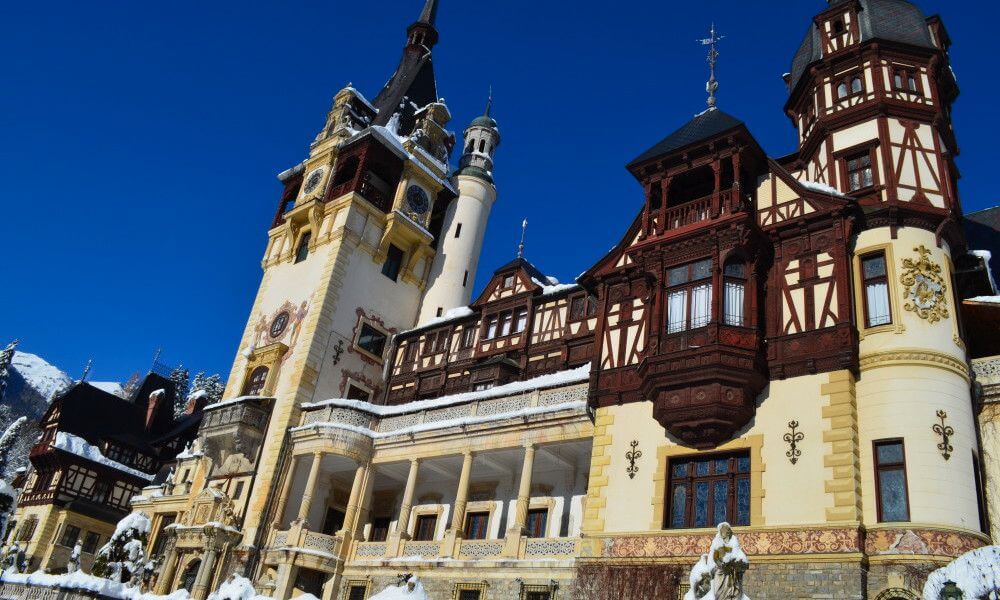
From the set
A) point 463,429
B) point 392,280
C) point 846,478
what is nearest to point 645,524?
point 846,478

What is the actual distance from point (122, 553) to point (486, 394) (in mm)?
15910

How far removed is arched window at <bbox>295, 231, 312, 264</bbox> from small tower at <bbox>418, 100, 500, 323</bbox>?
729 centimetres

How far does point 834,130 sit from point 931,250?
655cm

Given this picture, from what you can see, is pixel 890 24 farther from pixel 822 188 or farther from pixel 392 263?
pixel 392 263

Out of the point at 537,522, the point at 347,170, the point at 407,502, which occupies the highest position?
the point at 347,170

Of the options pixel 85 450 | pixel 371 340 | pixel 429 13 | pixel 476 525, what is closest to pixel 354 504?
pixel 476 525

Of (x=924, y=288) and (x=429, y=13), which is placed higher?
(x=429, y=13)

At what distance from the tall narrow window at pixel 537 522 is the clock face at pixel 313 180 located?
80.3 feet

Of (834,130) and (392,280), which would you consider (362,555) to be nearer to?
(392,280)

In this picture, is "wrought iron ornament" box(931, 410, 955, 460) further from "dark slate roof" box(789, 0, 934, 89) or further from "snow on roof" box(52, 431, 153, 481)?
"snow on roof" box(52, 431, 153, 481)

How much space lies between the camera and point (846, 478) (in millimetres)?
19984

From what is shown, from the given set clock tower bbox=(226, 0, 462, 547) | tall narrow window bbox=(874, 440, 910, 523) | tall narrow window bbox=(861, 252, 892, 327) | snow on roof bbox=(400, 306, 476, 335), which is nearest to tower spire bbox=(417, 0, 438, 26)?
clock tower bbox=(226, 0, 462, 547)

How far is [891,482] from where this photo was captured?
789 inches

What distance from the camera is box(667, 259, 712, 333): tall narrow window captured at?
79.9 feet
